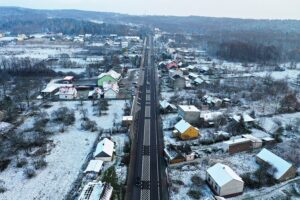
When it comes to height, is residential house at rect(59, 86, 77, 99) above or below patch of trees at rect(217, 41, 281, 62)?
below

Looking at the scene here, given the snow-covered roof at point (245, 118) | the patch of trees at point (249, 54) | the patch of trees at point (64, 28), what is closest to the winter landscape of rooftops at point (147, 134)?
the snow-covered roof at point (245, 118)

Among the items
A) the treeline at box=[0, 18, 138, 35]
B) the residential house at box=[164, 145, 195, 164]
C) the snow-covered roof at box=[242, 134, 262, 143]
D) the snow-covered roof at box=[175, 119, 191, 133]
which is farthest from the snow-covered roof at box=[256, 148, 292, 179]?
the treeline at box=[0, 18, 138, 35]

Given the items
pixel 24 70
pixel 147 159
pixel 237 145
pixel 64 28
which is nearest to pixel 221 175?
pixel 237 145

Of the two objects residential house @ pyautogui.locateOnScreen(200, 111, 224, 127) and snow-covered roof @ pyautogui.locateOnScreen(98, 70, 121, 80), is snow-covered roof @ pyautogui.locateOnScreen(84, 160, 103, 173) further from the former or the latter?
snow-covered roof @ pyautogui.locateOnScreen(98, 70, 121, 80)

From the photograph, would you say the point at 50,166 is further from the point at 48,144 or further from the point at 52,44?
the point at 52,44

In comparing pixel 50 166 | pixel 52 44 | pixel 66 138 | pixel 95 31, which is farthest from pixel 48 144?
pixel 95 31

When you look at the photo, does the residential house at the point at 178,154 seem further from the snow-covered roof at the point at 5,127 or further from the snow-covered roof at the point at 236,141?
the snow-covered roof at the point at 5,127

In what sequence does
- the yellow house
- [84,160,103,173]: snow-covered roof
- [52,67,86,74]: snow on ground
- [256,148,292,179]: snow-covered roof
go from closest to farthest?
[256,148,292,179]: snow-covered roof → [84,160,103,173]: snow-covered roof → the yellow house → [52,67,86,74]: snow on ground
